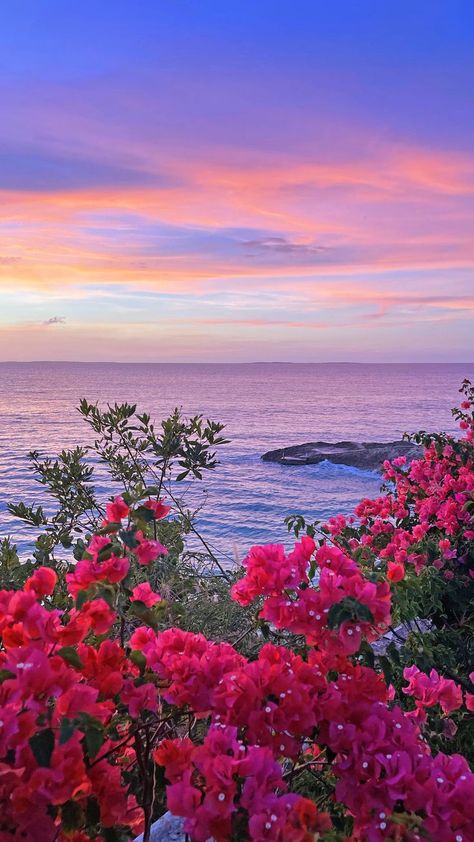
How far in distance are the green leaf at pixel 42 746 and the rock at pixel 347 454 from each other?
3405 centimetres

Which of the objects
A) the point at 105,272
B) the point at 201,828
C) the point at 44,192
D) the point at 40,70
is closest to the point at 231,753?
the point at 201,828

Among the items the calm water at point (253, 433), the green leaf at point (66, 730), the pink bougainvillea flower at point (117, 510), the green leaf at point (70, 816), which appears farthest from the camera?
the calm water at point (253, 433)

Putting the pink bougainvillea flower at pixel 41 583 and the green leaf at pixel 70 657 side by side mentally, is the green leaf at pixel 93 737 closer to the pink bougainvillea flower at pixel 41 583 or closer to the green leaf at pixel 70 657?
the green leaf at pixel 70 657

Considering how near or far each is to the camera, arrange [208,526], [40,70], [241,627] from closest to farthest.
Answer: [241,627]
[40,70]
[208,526]

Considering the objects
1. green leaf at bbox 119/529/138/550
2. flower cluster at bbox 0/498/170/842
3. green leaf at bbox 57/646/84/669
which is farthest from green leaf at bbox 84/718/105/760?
green leaf at bbox 119/529/138/550

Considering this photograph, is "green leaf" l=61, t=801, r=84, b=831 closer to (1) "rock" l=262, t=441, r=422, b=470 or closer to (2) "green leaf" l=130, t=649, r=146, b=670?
(2) "green leaf" l=130, t=649, r=146, b=670

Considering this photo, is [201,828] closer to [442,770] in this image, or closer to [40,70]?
[442,770]

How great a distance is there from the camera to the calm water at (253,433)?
80.7ft

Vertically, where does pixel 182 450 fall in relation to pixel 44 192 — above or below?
below

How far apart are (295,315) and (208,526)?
76.3 metres

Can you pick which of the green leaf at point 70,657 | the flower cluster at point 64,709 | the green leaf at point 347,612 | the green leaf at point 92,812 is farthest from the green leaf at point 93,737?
the green leaf at point 347,612

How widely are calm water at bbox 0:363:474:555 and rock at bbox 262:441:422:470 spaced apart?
1176 mm

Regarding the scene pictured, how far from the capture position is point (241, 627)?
4.54 meters

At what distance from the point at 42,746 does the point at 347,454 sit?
37.4 meters
